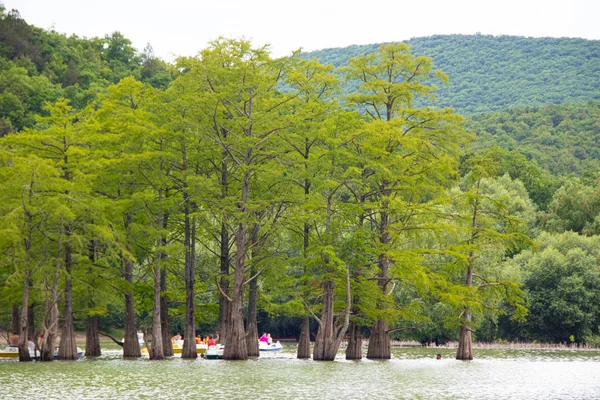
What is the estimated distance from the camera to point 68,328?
4469cm

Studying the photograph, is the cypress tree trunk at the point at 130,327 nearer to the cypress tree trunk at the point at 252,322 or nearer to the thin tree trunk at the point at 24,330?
the thin tree trunk at the point at 24,330

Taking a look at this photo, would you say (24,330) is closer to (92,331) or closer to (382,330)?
(92,331)

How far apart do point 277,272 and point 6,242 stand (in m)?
14.9

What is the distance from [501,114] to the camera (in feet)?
464

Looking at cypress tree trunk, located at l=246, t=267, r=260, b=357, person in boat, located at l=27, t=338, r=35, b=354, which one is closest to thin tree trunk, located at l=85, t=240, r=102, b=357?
person in boat, located at l=27, t=338, r=35, b=354

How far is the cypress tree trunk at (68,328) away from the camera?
44.1 metres

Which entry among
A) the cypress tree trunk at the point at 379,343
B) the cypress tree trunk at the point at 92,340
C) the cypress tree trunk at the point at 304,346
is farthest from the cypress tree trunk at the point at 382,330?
the cypress tree trunk at the point at 92,340

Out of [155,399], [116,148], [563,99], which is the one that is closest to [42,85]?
[116,148]

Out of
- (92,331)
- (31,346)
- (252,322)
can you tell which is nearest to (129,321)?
(92,331)

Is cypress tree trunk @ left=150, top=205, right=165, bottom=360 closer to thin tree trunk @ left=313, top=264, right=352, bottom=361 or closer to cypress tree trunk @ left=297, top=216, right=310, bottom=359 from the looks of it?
cypress tree trunk @ left=297, top=216, right=310, bottom=359

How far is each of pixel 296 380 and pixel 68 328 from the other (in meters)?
17.4

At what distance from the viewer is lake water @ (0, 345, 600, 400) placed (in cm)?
2656

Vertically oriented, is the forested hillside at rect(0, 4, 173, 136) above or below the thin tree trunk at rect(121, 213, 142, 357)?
above

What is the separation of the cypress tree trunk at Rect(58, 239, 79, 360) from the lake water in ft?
6.28
